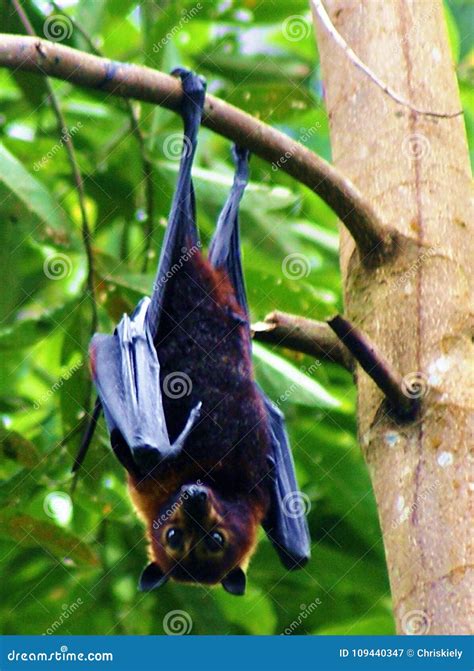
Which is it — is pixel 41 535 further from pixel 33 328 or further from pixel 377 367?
pixel 377 367

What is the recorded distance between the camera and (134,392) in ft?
12.4

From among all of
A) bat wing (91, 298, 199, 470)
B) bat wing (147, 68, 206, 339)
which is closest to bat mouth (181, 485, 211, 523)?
bat wing (91, 298, 199, 470)

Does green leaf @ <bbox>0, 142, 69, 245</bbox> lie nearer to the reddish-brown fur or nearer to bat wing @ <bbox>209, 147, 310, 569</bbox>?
the reddish-brown fur

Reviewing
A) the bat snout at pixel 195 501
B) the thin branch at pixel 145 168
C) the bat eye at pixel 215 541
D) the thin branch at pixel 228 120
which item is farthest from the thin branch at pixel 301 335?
the thin branch at pixel 145 168

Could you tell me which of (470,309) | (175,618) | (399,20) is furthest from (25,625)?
(399,20)

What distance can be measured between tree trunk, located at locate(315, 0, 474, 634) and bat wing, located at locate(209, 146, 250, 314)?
46 centimetres

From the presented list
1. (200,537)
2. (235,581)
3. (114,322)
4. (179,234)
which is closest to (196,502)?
(200,537)

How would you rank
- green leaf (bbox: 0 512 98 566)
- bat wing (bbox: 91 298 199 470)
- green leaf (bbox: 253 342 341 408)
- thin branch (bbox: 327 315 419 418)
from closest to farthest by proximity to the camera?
1. thin branch (bbox: 327 315 419 418)
2. bat wing (bbox: 91 298 199 470)
3. green leaf (bbox: 253 342 341 408)
4. green leaf (bbox: 0 512 98 566)

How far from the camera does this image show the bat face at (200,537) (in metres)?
3.96

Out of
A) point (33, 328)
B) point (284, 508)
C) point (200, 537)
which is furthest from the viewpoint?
point (33, 328)

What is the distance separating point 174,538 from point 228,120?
5.48ft

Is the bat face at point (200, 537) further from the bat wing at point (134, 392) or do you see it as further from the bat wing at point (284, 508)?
the bat wing at point (134, 392)

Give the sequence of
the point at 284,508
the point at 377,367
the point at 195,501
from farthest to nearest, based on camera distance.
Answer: the point at 284,508, the point at 195,501, the point at 377,367

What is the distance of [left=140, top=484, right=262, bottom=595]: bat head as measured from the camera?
3959 mm
